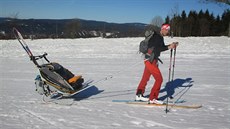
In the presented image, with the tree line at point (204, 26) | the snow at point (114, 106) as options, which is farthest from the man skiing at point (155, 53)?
the tree line at point (204, 26)

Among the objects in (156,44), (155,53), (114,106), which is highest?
(156,44)

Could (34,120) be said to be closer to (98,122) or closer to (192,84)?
(98,122)

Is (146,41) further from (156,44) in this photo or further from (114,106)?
(114,106)

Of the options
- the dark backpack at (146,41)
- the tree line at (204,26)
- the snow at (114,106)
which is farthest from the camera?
the tree line at (204,26)

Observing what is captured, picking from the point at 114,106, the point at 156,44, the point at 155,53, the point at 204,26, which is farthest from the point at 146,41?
the point at 204,26

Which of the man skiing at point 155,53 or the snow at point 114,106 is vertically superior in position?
the man skiing at point 155,53

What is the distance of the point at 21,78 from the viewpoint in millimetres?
12547

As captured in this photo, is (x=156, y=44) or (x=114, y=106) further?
(x=114, y=106)

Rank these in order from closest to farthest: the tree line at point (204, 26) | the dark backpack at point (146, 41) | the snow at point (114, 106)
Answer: the snow at point (114, 106), the dark backpack at point (146, 41), the tree line at point (204, 26)

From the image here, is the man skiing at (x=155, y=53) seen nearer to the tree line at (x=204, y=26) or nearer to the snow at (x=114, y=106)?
the snow at (x=114, y=106)

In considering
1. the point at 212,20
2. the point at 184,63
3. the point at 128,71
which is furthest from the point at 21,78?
the point at 212,20

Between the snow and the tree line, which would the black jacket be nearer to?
the snow

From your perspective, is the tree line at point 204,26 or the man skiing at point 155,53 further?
the tree line at point 204,26

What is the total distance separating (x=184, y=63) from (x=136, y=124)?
10893mm
